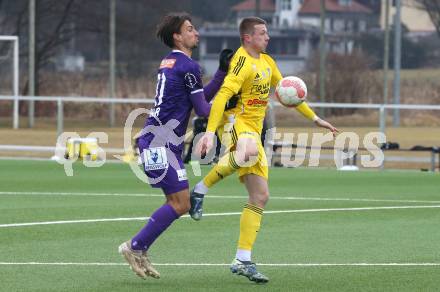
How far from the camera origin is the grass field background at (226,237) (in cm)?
1044

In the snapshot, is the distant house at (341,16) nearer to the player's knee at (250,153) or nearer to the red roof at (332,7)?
the red roof at (332,7)

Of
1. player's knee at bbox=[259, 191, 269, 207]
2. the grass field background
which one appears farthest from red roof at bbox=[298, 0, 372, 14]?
player's knee at bbox=[259, 191, 269, 207]

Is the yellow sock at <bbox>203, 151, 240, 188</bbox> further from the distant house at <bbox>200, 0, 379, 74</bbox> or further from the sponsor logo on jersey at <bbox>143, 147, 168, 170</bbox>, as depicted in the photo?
the distant house at <bbox>200, 0, 379, 74</bbox>

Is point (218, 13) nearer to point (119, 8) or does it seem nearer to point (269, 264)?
point (119, 8)

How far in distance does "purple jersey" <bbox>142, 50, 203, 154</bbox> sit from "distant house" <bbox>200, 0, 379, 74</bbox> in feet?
284

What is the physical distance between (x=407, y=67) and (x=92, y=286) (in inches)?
3690

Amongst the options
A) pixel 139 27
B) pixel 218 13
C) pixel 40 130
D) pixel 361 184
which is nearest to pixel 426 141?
pixel 40 130

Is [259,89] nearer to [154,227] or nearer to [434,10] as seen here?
[154,227]

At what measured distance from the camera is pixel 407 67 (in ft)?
335

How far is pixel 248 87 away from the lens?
34.9ft

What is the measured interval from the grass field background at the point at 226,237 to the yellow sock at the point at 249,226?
0.32 metres

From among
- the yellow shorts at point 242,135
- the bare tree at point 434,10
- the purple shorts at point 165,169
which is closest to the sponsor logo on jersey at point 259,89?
the yellow shorts at point 242,135

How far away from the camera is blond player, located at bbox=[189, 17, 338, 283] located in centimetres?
1045

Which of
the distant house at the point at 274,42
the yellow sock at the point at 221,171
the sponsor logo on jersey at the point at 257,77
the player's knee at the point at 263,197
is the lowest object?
the player's knee at the point at 263,197
